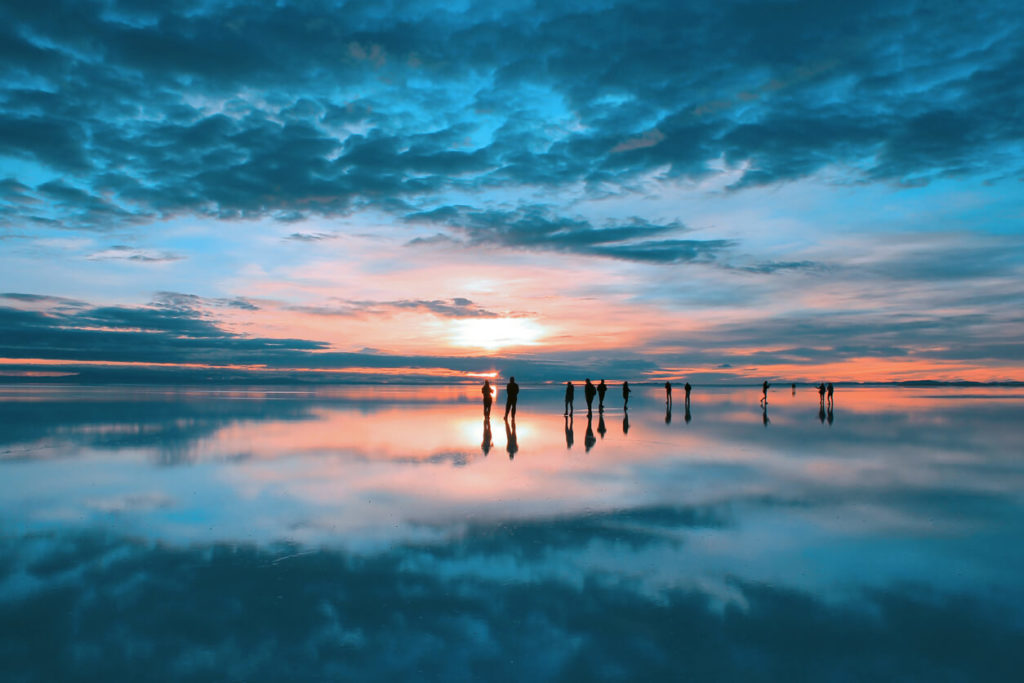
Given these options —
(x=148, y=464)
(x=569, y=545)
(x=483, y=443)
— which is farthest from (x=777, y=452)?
(x=148, y=464)

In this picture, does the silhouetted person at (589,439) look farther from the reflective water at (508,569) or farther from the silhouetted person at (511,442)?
the reflective water at (508,569)

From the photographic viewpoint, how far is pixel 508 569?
7.07 m

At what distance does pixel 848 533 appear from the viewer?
8703 millimetres

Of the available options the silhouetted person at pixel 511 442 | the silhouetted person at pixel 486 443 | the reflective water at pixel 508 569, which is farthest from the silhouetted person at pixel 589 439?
the reflective water at pixel 508 569

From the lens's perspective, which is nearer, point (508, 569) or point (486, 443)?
point (508, 569)

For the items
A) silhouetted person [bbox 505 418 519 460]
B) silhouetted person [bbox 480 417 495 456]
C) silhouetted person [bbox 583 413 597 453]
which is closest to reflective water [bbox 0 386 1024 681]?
silhouetted person [bbox 505 418 519 460]

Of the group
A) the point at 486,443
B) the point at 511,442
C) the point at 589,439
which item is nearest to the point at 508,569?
the point at 486,443

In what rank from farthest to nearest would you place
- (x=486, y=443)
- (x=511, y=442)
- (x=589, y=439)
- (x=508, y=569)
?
(x=589, y=439) → (x=511, y=442) → (x=486, y=443) → (x=508, y=569)

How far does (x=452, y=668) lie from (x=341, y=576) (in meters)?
2.46

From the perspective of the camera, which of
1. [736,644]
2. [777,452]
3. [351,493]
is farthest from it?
[777,452]

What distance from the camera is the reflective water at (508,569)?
16.5 ft

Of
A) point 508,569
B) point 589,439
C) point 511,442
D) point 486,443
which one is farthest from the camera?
point 589,439

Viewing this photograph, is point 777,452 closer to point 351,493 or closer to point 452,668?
point 351,493

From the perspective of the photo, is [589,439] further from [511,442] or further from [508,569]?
[508,569]
